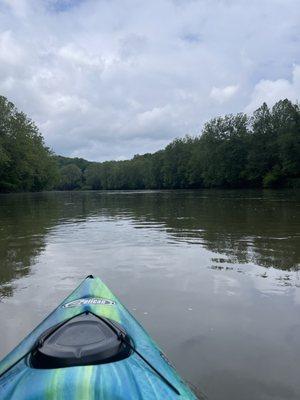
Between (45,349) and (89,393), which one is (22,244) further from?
(89,393)

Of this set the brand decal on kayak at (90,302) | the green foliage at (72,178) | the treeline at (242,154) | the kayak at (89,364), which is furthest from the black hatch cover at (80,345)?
the green foliage at (72,178)

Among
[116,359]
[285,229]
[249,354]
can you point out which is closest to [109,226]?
[285,229]

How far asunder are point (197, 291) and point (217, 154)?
3083 inches

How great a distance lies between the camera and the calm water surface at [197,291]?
13.7 ft

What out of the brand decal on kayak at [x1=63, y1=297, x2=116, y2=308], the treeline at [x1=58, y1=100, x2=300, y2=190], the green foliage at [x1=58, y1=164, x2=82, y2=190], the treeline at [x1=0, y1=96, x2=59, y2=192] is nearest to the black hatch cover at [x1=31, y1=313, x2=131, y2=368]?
the brand decal on kayak at [x1=63, y1=297, x2=116, y2=308]

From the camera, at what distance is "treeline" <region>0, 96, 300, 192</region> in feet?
206

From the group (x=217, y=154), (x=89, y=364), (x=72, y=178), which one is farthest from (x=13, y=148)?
(x=72, y=178)

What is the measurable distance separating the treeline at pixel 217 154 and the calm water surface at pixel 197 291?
160ft

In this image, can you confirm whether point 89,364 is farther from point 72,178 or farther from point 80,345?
point 72,178

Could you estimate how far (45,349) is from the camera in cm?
318

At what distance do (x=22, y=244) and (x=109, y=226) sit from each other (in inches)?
192

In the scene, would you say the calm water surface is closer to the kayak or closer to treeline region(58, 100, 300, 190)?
the kayak

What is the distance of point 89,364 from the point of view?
9.61 ft

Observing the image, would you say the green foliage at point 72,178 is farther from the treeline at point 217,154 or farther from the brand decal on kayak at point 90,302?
the brand decal on kayak at point 90,302
